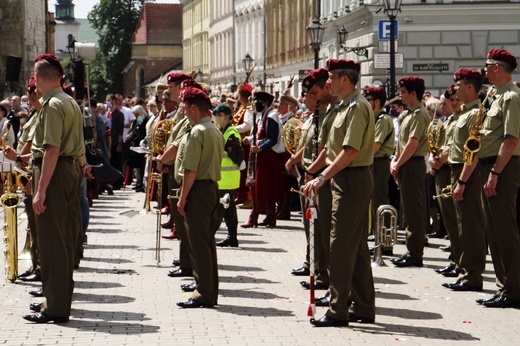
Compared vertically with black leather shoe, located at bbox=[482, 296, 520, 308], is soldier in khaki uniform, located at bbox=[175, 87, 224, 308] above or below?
above

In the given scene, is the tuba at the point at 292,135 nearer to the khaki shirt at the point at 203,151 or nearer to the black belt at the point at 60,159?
the khaki shirt at the point at 203,151

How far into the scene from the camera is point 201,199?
36.2 feet

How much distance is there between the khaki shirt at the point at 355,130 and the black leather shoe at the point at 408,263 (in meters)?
4.17

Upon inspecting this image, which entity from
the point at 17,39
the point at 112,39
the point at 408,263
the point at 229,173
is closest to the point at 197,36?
the point at 112,39

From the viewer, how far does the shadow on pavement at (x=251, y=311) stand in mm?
10641

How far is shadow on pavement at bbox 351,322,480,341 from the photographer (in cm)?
955

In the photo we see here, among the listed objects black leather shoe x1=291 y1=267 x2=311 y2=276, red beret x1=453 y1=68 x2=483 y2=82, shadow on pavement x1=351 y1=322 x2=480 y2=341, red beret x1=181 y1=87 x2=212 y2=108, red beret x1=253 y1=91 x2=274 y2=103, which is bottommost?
shadow on pavement x1=351 y1=322 x2=480 y2=341

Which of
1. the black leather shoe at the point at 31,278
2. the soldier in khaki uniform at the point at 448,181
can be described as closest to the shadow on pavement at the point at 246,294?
the black leather shoe at the point at 31,278

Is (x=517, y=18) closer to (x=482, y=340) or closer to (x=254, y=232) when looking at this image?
(x=254, y=232)

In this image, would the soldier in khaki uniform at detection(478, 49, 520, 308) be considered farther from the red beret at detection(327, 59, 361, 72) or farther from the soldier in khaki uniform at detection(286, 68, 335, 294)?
the red beret at detection(327, 59, 361, 72)

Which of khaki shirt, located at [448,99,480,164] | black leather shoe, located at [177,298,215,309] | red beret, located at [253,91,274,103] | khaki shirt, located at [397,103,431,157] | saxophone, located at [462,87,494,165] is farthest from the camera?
red beret, located at [253,91,274,103]

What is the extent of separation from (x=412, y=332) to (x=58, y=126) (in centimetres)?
320

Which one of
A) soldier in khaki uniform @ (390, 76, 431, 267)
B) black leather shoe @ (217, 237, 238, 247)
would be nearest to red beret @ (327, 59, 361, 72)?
soldier in khaki uniform @ (390, 76, 431, 267)

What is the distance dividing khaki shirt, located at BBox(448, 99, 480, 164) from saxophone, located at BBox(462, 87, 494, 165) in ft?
1.21
